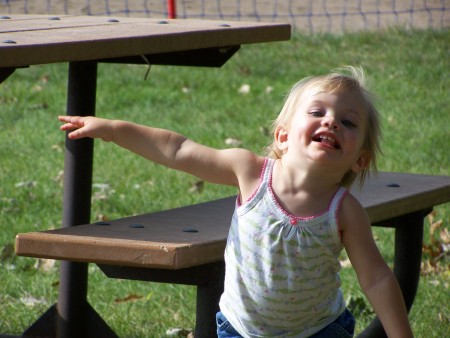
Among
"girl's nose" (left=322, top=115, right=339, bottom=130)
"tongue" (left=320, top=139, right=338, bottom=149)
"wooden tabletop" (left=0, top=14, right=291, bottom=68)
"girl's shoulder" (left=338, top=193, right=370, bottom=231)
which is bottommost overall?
"girl's shoulder" (left=338, top=193, right=370, bottom=231)

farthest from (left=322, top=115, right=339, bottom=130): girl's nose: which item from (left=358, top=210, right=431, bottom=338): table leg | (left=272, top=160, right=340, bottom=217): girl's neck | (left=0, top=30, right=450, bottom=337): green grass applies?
(left=358, top=210, right=431, bottom=338): table leg

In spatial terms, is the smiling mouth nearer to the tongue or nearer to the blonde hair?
the tongue

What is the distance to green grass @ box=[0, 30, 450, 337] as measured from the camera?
160 inches

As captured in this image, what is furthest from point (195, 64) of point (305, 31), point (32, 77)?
point (305, 31)

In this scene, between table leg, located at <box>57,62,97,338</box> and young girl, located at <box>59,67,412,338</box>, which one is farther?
table leg, located at <box>57,62,97,338</box>

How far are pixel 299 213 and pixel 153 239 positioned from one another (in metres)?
0.33

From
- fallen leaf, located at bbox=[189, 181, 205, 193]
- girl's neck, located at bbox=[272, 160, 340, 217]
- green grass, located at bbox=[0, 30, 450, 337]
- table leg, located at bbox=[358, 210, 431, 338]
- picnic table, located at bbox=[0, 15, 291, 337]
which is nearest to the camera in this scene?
girl's neck, located at bbox=[272, 160, 340, 217]

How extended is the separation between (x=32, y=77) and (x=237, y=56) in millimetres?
1532

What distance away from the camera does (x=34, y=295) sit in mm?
4148

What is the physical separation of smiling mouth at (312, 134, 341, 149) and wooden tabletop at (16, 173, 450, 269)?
1.07 feet

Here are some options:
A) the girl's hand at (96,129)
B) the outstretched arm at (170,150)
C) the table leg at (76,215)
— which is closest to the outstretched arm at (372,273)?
the outstretched arm at (170,150)

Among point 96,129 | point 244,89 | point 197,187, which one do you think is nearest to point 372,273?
point 96,129

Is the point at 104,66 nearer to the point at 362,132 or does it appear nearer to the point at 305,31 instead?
the point at 305,31

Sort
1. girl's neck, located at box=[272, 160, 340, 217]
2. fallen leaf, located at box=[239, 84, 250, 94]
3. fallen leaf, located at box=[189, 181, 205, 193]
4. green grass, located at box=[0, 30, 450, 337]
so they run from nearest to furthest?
1. girl's neck, located at box=[272, 160, 340, 217]
2. green grass, located at box=[0, 30, 450, 337]
3. fallen leaf, located at box=[189, 181, 205, 193]
4. fallen leaf, located at box=[239, 84, 250, 94]
